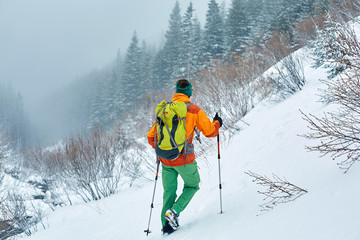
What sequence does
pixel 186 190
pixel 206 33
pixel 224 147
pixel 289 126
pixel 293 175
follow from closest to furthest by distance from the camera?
1. pixel 293 175
2. pixel 186 190
3. pixel 289 126
4. pixel 224 147
5. pixel 206 33

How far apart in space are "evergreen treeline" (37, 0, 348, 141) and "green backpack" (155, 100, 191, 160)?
21.0 meters

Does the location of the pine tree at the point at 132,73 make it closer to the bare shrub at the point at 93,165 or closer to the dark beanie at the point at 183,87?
the bare shrub at the point at 93,165

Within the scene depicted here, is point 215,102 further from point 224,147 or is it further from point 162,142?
point 162,142

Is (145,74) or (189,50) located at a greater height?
(189,50)

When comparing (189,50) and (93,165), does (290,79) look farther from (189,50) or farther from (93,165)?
(189,50)

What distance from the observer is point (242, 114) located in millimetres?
8133

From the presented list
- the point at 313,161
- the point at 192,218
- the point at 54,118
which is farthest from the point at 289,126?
the point at 54,118

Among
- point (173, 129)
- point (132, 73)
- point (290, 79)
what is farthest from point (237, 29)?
point (173, 129)

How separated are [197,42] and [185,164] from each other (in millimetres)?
30783

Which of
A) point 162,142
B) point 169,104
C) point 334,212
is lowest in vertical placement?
point 334,212

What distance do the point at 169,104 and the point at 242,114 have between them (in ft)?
19.5

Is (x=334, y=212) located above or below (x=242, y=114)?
above

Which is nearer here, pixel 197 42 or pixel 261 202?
pixel 261 202

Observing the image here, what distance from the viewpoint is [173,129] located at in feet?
8.51
